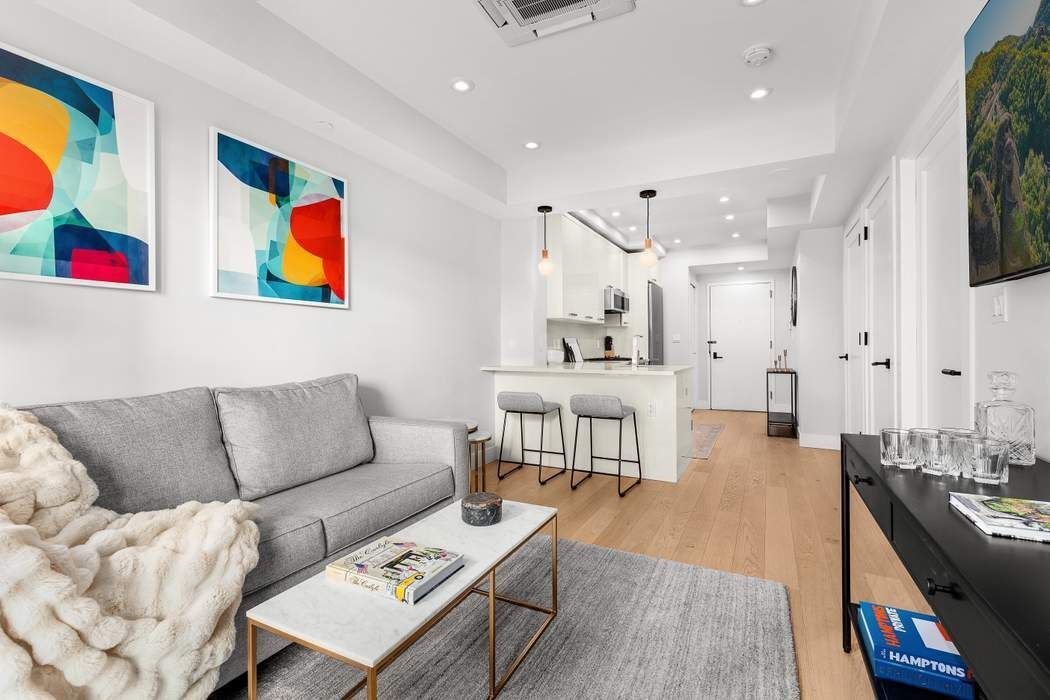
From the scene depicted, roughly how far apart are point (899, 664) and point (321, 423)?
2.28 m

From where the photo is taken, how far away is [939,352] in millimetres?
2350

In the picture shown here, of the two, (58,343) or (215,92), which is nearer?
(58,343)

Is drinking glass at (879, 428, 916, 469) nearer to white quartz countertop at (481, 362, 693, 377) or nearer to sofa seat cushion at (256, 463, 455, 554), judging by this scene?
sofa seat cushion at (256, 463, 455, 554)

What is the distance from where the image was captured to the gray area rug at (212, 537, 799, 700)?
150cm

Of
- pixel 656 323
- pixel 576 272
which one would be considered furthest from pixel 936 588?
pixel 656 323

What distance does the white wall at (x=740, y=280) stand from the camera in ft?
24.2

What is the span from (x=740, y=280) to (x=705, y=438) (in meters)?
3.43

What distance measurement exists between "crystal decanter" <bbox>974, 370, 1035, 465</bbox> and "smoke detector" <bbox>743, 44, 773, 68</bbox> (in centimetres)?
188

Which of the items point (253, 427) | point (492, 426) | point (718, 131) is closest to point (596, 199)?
point (718, 131)

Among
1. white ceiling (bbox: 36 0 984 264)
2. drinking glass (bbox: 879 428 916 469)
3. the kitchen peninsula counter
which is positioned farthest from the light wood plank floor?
white ceiling (bbox: 36 0 984 264)

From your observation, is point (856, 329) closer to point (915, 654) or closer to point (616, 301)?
point (616, 301)

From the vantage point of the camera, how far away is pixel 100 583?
1.17 m

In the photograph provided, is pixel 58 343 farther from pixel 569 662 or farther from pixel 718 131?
pixel 718 131

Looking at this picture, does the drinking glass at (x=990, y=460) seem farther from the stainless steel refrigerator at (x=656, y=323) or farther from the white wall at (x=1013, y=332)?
the stainless steel refrigerator at (x=656, y=323)
